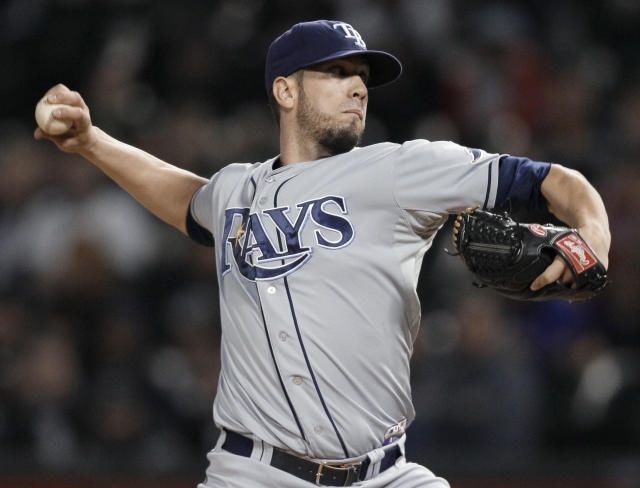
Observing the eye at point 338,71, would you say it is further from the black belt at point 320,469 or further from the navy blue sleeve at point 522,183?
the black belt at point 320,469

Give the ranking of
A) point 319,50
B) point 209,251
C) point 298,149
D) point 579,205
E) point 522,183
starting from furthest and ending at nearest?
point 209,251
point 298,149
point 319,50
point 522,183
point 579,205

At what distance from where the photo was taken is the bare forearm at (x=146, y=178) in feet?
11.7

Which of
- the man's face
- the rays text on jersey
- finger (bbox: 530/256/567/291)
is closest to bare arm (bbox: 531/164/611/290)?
finger (bbox: 530/256/567/291)

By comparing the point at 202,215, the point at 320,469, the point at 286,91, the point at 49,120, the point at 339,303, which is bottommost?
the point at 320,469

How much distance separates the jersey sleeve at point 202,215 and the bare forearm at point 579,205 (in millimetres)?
1183

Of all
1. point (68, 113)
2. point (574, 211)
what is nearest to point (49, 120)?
point (68, 113)

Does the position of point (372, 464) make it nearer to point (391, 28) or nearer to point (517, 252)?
point (517, 252)

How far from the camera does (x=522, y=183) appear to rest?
2.82 m

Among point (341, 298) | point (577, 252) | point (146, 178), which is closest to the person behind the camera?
point (577, 252)

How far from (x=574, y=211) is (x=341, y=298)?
2.34 feet

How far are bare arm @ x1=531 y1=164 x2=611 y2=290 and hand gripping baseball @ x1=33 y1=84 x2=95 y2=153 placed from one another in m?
1.59

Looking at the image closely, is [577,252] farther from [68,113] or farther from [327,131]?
[68,113]

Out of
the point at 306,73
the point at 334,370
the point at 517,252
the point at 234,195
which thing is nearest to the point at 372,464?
the point at 334,370

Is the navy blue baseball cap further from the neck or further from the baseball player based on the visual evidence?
the neck
